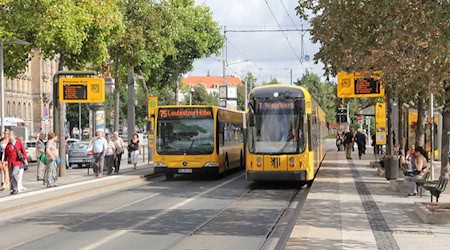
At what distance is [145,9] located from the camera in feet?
118

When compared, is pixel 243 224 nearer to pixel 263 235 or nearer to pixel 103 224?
pixel 263 235

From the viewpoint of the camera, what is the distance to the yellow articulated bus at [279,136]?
23.2 meters

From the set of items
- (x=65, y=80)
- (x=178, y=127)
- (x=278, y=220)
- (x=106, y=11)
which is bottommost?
(x=278, y=220)

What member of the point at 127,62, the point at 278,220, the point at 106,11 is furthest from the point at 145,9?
the point at 278,220

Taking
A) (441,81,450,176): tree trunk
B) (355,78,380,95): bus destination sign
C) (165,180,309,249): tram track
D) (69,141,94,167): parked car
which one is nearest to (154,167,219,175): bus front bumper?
(165,180,309,249): tram track

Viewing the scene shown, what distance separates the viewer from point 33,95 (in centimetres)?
9956

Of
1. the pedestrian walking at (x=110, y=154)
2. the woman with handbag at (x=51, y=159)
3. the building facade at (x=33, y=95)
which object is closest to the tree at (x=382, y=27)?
the woman with handbag at (x=51, y=159)

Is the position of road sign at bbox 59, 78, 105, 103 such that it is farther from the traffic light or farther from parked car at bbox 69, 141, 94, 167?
the traffic light

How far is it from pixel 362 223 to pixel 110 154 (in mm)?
17623

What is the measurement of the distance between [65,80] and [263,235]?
16289 mm

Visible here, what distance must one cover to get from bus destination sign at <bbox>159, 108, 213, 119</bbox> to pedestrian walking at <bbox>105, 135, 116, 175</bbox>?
245cm

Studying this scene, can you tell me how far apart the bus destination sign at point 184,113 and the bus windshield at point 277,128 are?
530cm

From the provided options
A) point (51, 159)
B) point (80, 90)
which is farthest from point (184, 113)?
point (51, 159)

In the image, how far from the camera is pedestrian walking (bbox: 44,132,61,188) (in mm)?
22547
